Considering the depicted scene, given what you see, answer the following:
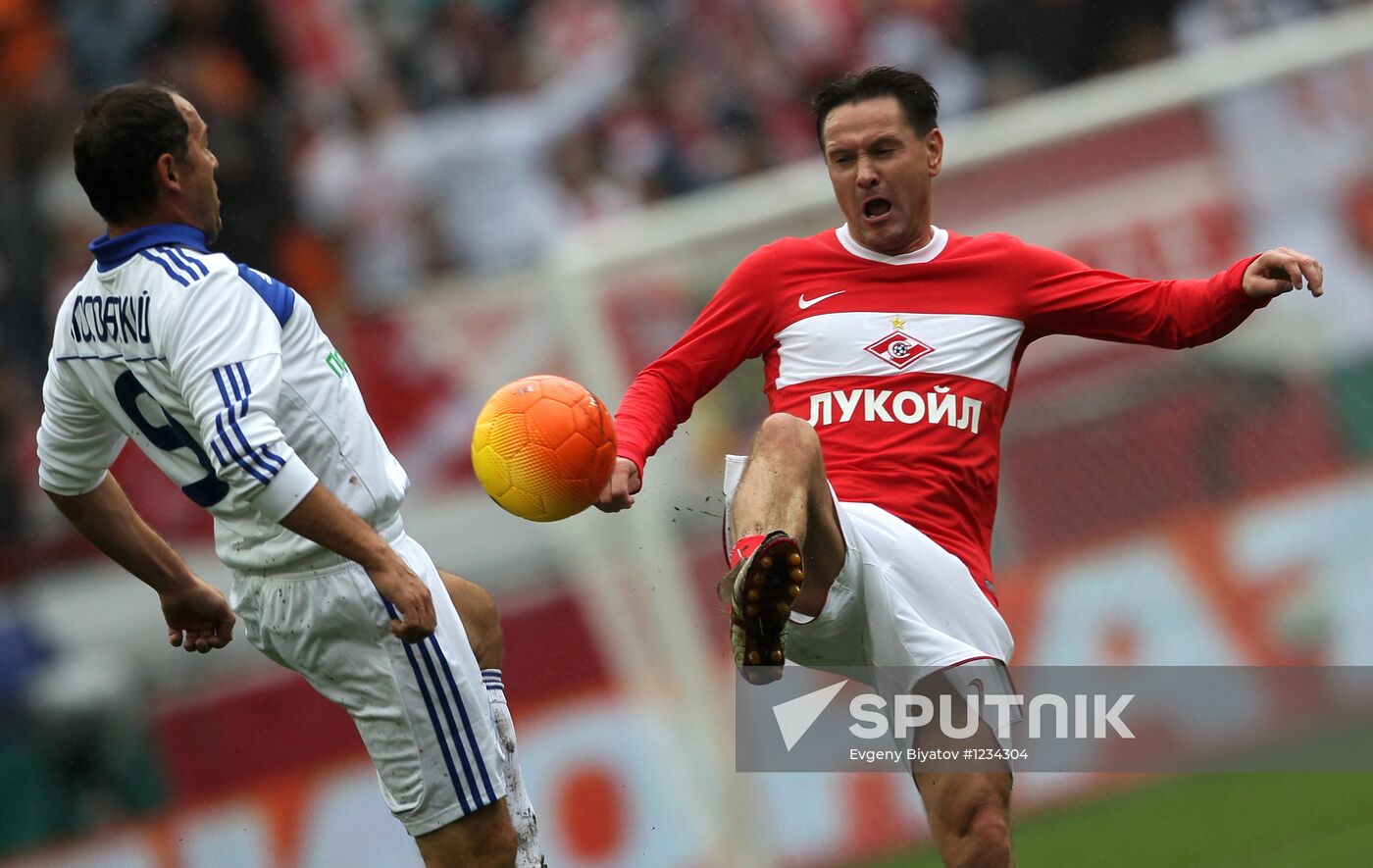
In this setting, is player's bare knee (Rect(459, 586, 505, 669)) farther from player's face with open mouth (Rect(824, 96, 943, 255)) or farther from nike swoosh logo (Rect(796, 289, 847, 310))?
player's face with open mouth (Rect(824, 96, 943, 255))

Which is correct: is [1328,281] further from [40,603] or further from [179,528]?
[40,603]

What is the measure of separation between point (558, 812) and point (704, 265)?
2383 mm

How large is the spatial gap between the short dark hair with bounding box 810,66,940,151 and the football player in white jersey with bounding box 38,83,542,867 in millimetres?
1653

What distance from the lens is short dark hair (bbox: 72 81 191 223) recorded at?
4.15m

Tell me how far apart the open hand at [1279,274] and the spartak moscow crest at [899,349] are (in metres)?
0.86

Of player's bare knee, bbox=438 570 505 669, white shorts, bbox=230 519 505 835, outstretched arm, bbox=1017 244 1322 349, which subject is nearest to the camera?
white shorts, bbox=230 519 505 835

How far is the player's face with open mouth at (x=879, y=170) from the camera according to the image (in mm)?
4992

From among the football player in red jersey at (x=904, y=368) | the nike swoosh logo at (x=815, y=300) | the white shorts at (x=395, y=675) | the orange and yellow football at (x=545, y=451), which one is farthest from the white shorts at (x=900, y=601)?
the white shorts at (x=395, y=675)

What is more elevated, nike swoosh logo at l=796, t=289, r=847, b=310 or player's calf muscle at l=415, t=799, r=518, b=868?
nike swoosh logo at l=796, t=289, r=847, b=310

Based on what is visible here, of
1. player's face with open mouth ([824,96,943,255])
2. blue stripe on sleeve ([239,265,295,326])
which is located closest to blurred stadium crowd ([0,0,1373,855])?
player's face with open mouth ([824,96,943,255])

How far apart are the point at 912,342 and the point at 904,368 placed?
8cm

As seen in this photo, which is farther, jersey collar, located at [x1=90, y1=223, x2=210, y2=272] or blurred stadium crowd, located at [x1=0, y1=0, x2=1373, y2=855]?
blurred stadium crowd, located at [x1=0, y1=0, x2=1373, y2=855]

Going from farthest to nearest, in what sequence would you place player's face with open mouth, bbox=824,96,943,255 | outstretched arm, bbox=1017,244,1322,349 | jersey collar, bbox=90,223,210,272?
player's face with open mouth, bbox=824,96,943,255 < outstretched arm, bbox=1017,244,1322,349 < jersey collar, bbox=90,223,210,272

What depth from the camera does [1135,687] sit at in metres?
7.85
